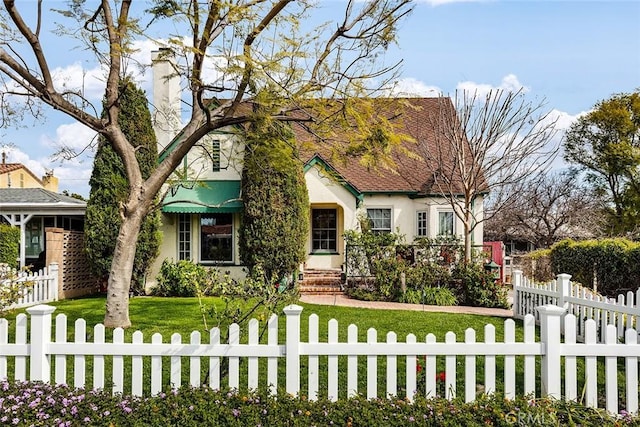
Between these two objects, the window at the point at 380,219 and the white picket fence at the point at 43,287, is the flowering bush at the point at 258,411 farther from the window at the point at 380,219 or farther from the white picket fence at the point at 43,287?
the window at the point at 380,219

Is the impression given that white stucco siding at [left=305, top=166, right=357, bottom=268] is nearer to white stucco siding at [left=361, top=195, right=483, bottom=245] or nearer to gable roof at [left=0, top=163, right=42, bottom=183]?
white stucco siding at [left=361, top=195, right=483, bottom=245]

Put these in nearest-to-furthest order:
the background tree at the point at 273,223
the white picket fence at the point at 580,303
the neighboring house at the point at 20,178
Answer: the white picket fence at the point at 580,303
the background tree at the point at 273,223
the neighboring house at the point at 20,178

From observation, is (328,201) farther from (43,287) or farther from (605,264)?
(43,287)

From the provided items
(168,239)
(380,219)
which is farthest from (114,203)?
(380,219)

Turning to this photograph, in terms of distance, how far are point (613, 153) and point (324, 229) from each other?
18719 millimetres

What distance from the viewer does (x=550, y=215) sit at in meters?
28.5

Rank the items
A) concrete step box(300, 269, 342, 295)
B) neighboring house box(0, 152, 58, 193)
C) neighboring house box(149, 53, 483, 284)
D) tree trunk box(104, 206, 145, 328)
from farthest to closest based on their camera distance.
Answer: neighboring house box(0, 152, 58, 193) → neighboring house box(149, 53, 483, 284) → concrete step box(300, 269, 342, 295) → tree trunk box(104, 206, 145, 328)

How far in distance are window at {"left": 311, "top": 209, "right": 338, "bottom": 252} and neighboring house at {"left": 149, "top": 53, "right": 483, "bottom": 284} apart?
34mm

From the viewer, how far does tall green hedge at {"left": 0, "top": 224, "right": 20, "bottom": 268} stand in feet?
54.4

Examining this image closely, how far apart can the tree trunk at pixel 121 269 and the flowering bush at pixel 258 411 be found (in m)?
4.11

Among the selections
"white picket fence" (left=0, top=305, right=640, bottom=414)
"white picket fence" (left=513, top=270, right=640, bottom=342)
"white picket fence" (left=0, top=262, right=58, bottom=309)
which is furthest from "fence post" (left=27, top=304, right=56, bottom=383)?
"white picket fence" (left=0, top=262, right=58, bottom=309)

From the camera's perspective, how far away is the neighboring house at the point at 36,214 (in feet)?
55.8

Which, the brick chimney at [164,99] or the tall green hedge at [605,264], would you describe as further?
the brick chimney at [164,99]

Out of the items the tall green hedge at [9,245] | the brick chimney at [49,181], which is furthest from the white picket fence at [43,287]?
the brick chimney at [49,181]
